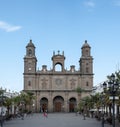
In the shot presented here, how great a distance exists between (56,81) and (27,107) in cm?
1221

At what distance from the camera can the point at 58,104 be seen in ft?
434

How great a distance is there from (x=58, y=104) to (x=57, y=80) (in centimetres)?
806

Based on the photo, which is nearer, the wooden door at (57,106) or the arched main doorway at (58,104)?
the arched main doorway at (58,104)

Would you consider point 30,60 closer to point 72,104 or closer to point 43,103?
point 43,103

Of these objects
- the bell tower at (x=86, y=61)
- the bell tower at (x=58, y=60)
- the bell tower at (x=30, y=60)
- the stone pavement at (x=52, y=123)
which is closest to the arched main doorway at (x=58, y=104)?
the bell tower at (x=58, y=60)

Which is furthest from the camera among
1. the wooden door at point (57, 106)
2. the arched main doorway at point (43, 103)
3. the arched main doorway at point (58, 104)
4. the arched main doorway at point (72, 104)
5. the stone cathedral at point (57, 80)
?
the wooden door at point (57, 106)

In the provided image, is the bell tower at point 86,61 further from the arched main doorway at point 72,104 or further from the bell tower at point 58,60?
the arched main doorway at point 72,104

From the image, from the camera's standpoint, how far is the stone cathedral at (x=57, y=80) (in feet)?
418

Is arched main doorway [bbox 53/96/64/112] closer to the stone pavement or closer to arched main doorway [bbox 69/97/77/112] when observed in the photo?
arched main doorway [bbox 69/97/77/112]

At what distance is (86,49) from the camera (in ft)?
423

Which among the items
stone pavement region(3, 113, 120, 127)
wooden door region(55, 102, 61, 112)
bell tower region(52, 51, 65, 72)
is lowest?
stone pavement region(3, 113, 120, 127)

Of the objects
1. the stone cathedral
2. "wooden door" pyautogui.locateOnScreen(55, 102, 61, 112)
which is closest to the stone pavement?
the stone cathedral

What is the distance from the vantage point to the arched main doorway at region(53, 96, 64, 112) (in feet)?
431

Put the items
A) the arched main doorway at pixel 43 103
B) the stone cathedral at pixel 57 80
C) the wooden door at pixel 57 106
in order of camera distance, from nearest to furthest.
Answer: the stone cathedral at pixel 57 80 < the arched main doorway at pixel 43 103 < the wooden door at pixel 57 106
